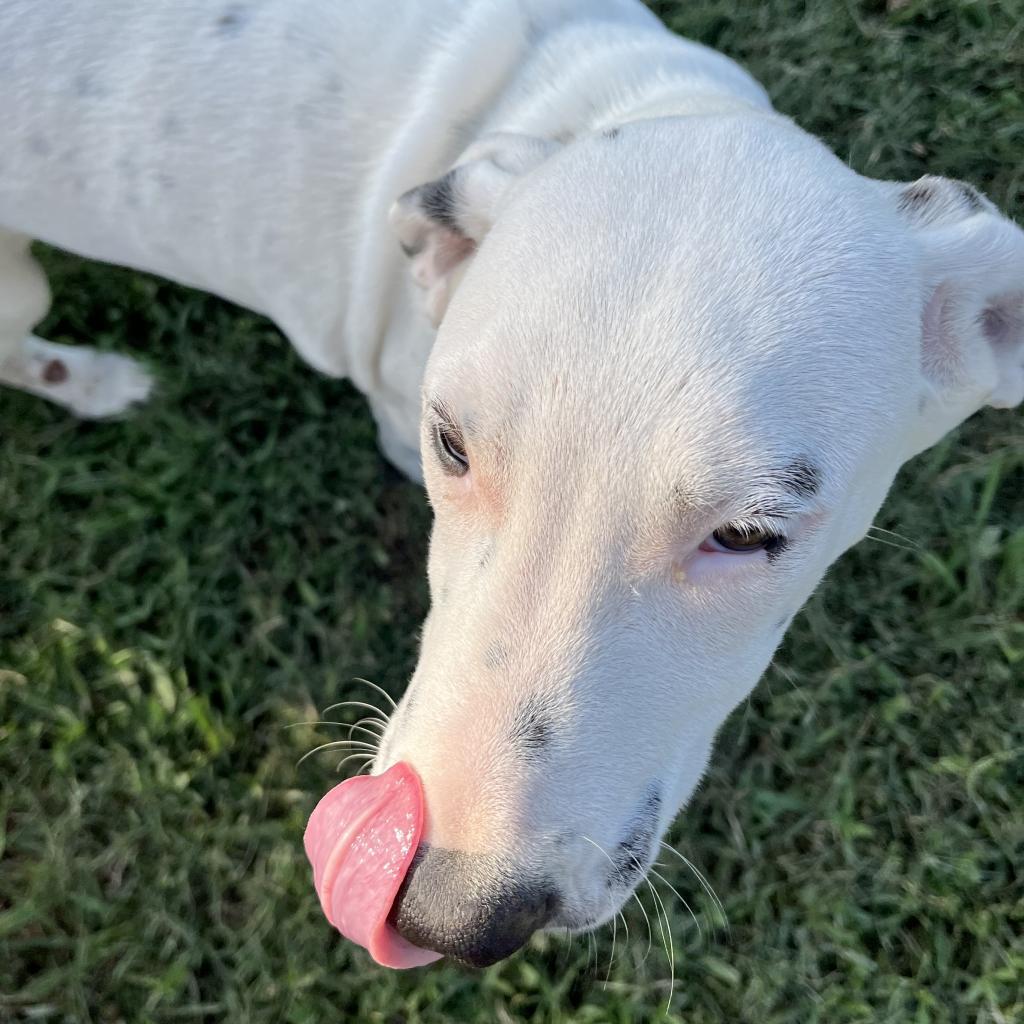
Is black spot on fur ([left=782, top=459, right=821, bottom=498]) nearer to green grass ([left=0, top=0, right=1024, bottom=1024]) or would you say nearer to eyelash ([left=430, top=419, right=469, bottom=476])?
eyelash ([left=430, top=419, right=469, bottom=476])

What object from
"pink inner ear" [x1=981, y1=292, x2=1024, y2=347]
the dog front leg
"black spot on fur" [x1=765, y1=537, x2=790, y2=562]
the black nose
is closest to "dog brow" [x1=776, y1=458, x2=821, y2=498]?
"black spot on fur" [x1=765, y1=537, x2=790, y2=562]

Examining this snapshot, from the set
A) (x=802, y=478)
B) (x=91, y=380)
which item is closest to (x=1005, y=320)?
(x=802, y=478)

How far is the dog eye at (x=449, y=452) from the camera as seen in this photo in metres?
2.02

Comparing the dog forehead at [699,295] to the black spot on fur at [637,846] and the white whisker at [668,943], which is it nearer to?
the black spot on fur at [637,846]

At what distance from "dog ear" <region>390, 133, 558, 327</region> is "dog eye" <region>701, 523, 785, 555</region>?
992 mm

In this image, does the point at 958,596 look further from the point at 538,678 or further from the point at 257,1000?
the point at 257,1000

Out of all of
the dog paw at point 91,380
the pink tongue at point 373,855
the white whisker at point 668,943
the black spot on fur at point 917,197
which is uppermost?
the black spot on fur at point 917,197

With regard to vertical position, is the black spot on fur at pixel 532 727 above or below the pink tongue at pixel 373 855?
above

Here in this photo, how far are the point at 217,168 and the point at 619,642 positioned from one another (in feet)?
6.26

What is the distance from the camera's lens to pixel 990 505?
12.2 ft

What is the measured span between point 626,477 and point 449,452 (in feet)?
1.50

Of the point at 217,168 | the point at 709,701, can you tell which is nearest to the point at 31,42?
the point at 217,168

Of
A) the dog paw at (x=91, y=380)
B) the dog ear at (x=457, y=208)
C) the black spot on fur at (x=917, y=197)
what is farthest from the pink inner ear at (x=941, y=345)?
the dog paw at (x=91, y=380)

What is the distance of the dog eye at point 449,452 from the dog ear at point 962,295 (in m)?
1.06
